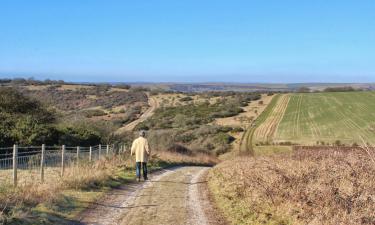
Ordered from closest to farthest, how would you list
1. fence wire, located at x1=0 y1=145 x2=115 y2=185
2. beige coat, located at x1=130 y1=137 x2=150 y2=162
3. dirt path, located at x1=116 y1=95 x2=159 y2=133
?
1. fence wire, located at x1=0 y1=145 x2=115 y2=185
2. beige coat, located at x1=130 y1=137 x2=150 y2=162
3. dirt path, located at x1=116 y1=95 x2=159 y2=133

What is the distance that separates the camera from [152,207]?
12.7 metres

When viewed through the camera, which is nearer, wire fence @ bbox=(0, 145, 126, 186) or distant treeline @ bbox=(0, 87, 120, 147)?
wire fence @ bbox=(0, 145, 126, 186)

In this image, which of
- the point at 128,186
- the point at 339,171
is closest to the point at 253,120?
the point at 128,186

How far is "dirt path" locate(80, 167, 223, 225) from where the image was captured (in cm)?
1113

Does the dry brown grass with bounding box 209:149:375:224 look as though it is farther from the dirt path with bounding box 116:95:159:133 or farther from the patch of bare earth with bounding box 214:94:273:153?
the dirt path with bounding box 116:95:159:133

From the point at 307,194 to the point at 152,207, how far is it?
3.82 meters

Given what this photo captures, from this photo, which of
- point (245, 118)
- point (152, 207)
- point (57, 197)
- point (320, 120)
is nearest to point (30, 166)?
point (57, 197)

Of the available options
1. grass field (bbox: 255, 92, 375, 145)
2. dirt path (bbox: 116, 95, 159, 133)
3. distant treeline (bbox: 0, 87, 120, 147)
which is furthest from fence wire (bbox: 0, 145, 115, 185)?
dirt path (bbox: 116, 95, 159, 133)

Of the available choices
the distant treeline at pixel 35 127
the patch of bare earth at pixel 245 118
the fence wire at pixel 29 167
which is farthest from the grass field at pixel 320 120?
the fence wire at pixel 29 167

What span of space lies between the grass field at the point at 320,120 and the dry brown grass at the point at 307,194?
4135cm

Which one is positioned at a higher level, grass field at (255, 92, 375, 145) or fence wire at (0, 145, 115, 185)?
fence wire at (0, 145, 115, 185)

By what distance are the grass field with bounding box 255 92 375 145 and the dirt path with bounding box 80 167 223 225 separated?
131ft

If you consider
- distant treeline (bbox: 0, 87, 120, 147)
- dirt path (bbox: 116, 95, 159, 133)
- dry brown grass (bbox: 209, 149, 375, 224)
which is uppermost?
dry brown grass (bbox: 209, 149, 375, 224)

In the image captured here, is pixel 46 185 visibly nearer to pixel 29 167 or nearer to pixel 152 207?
pixel 152 207
